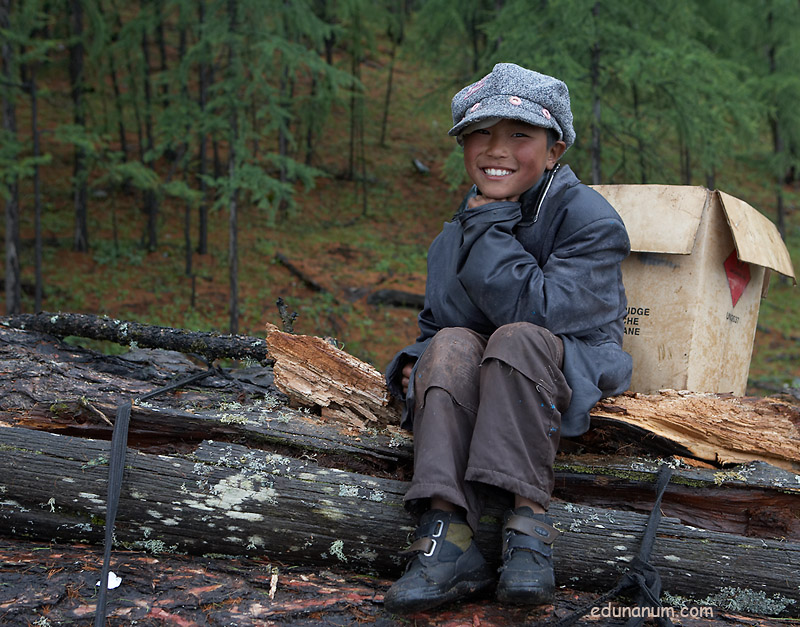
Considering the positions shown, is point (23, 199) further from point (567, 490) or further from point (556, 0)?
point (567, 490)

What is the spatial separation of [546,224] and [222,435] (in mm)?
1790

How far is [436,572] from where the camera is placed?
223 centimetres

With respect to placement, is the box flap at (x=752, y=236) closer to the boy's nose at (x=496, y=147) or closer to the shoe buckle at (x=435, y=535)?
the boy's nose at (x=496, y=147)

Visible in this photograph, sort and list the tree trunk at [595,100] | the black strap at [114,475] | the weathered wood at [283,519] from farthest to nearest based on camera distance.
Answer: the tree trunk at [595,100]
the weathered wood at [283,519]
the black strap at [114,475]

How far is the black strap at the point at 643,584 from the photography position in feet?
7.33

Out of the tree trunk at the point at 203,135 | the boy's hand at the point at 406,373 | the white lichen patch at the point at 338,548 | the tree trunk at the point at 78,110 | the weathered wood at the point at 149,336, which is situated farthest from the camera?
the tree trunk at the point at 78,110

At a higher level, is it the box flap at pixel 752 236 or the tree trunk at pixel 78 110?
the tree trunk at pixel 78 110

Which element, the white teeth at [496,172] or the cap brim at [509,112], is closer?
the cap brim at [509,112]

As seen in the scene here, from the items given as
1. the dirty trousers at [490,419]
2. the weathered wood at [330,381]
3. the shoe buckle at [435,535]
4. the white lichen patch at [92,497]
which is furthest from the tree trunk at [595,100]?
the white lichen patch at [92,497]

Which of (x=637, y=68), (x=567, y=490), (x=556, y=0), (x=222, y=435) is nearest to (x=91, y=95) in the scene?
(x=556, y=0)

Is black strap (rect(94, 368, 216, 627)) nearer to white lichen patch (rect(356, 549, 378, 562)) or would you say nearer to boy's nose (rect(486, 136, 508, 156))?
white lichen patch (rect(356, 549, 378, 562))

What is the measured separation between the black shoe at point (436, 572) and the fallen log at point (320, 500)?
155mm

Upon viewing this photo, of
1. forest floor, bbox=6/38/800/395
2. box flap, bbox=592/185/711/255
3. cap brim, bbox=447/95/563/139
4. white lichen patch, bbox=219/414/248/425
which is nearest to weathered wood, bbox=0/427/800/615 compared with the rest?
white lichen patch, bbox=219/414/248/425

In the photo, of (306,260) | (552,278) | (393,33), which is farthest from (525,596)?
(393,33)
